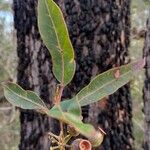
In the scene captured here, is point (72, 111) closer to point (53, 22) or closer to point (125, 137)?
point (53, 22)

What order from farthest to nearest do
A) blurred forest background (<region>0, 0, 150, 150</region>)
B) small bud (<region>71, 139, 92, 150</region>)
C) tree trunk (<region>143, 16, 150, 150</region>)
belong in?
blurred forest background (<region>0, 0, 150, 150</region>) < tree trunk (<region>143, 16, 150, 150</region>) < small bud (<region>71, 139, 92, 150</region>)

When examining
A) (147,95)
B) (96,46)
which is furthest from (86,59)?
(147,95)

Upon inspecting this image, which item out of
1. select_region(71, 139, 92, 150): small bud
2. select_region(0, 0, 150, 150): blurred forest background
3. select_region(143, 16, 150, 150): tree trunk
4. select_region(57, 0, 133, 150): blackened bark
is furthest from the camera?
select_region(0, 0, 150, 150): blurred forest background

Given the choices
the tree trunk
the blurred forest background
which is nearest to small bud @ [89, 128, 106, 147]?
→ the tree trunk

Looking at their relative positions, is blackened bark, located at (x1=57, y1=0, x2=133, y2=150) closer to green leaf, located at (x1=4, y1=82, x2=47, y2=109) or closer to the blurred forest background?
green leaf, located at (x1=4, y1=82, x2=47, y2=109)

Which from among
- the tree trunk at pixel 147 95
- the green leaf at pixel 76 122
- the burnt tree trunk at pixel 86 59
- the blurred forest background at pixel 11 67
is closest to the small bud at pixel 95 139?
the green leaf at pixel 76 122

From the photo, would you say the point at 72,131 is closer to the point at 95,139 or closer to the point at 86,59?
the point at 95,139
